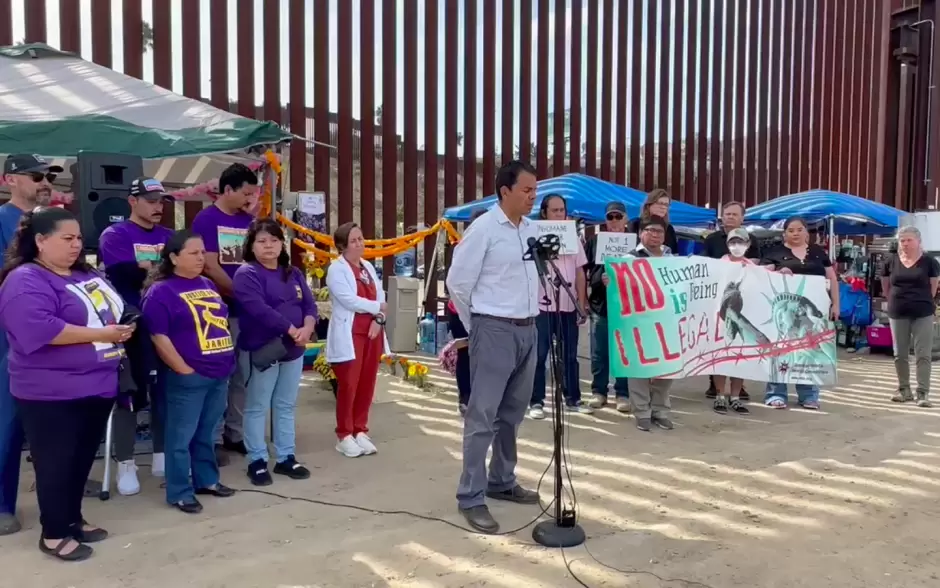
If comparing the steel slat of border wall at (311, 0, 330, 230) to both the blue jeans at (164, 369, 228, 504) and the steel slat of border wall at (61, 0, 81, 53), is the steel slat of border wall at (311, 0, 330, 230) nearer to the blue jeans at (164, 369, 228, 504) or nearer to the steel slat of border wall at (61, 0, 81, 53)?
the steel slat of border wall at (61, 0, 81, 53)

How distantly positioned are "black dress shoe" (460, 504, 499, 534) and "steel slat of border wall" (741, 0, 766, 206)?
13.2 m

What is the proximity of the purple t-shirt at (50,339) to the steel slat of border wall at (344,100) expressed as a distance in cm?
697

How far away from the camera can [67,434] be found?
3244 mm

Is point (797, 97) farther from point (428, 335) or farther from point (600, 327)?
point (600, 327)

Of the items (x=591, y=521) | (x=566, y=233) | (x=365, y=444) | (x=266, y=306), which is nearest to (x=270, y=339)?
(x=266, y=306)

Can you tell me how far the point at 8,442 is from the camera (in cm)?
361

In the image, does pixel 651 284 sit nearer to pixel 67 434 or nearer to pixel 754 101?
pixel 67 434

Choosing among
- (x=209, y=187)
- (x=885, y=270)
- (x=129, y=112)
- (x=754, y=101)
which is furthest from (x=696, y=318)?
(x=754, y=101)

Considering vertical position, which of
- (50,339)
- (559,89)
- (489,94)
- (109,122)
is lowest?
(50,339)

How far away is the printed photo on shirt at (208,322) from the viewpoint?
3.83 metres

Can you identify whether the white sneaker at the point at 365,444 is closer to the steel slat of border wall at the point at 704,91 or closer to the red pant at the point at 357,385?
the red pant at the point at 357,385

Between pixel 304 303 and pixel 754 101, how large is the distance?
43.3ft

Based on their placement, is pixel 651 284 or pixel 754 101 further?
pixel 754 101

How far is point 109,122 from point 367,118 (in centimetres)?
586
